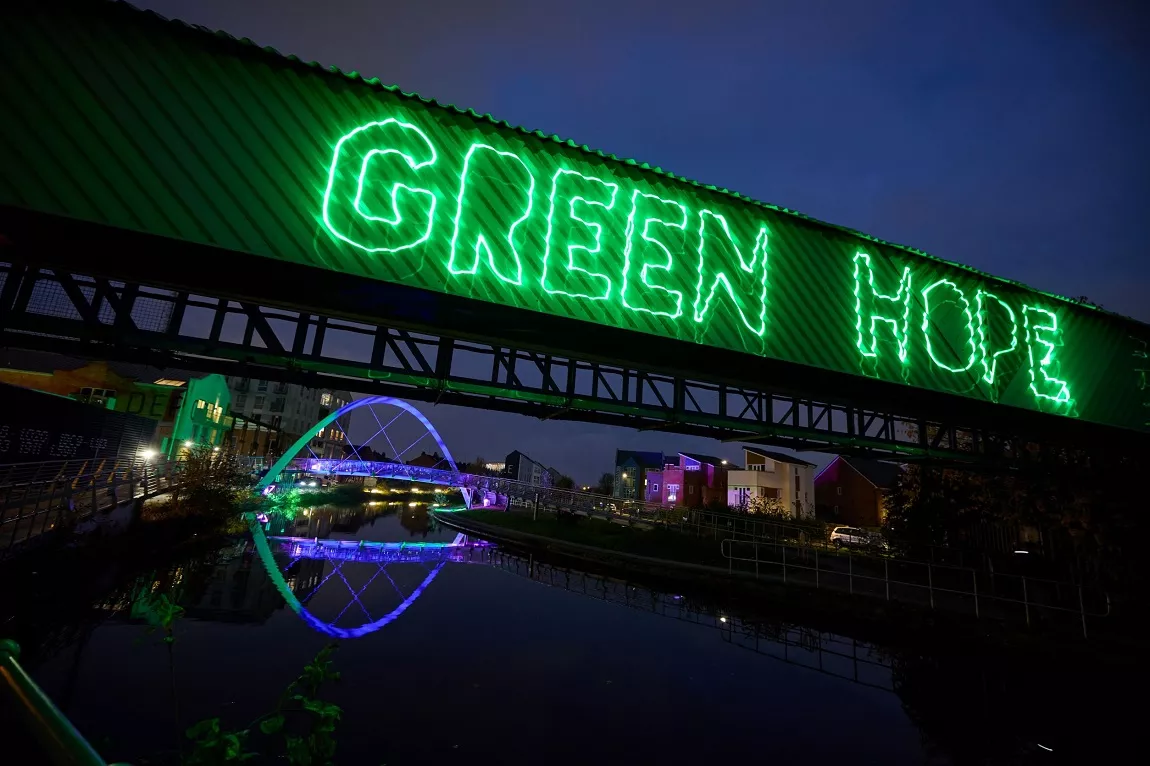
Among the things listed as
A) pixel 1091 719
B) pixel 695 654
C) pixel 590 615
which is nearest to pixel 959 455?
pixel 1091 719

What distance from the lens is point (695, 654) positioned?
11531 mm

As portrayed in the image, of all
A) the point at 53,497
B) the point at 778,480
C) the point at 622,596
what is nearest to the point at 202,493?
the point at 53,497

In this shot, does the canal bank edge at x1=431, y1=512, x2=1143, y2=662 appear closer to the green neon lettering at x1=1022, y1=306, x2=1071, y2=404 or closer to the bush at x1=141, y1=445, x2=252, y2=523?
the green neon lettering at x1=1022, y1=306, x2=1071, y2=404

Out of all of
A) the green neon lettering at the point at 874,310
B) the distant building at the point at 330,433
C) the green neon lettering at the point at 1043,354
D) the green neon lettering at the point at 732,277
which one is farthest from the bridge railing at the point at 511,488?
the distant building at the point at 330,433

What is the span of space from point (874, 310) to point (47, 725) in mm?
9938

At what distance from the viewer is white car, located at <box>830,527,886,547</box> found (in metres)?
25.7

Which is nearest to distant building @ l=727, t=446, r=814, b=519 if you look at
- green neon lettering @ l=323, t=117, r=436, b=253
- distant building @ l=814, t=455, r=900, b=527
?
distant building @ l=814, t=455, r=900, b=527

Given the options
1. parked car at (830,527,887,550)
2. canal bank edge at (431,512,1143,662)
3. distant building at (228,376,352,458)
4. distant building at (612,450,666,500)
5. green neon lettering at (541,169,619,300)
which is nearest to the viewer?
green neon lettering at (541,169,619,300)

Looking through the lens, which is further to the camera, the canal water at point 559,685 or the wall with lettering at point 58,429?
the wall with lettering at point 58,429

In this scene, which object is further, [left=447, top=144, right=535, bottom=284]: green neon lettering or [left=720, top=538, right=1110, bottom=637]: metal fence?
[left=720, top=538, right=1110, bottom=637]: metal fence

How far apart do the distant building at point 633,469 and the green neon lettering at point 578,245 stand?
65.3m

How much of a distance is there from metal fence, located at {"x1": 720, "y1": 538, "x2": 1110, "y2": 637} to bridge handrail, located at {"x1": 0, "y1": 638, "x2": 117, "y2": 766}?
1394cm

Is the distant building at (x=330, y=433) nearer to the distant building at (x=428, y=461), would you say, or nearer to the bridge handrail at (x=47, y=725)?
the distant building at (x=428, y=461)

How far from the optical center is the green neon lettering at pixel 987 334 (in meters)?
9.29
